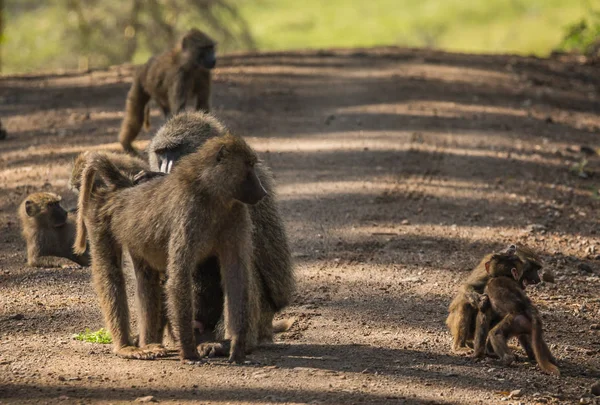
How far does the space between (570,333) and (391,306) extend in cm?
124

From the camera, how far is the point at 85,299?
25.0 feet

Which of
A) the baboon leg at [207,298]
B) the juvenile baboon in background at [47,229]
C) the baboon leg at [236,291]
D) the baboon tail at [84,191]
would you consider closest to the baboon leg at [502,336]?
the baboon leg at [236,291]

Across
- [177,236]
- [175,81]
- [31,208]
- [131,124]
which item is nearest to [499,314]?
[177,236]

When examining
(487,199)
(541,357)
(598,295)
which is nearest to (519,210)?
(487,199)

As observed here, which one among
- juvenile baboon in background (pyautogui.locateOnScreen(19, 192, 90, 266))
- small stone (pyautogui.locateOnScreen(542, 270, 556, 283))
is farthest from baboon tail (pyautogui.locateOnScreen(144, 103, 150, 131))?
small stone (pyautogui.locateOnScreen(542, 270, 556, 283))

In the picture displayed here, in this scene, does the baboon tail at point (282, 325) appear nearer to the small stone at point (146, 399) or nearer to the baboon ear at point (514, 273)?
the baboon ear at point (514, 273)

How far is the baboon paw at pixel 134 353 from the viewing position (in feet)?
20.1

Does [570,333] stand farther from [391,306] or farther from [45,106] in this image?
[45,106]

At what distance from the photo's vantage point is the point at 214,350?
6.20 m

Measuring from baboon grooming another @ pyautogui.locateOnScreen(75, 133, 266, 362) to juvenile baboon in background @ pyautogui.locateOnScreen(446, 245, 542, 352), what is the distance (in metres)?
1.28

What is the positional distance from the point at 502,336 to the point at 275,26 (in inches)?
1086

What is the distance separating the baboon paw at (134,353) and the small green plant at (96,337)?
0.93ft

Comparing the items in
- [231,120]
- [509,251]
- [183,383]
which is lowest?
[183,383]

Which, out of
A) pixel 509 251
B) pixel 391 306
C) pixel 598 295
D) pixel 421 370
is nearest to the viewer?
pixel 421 370
